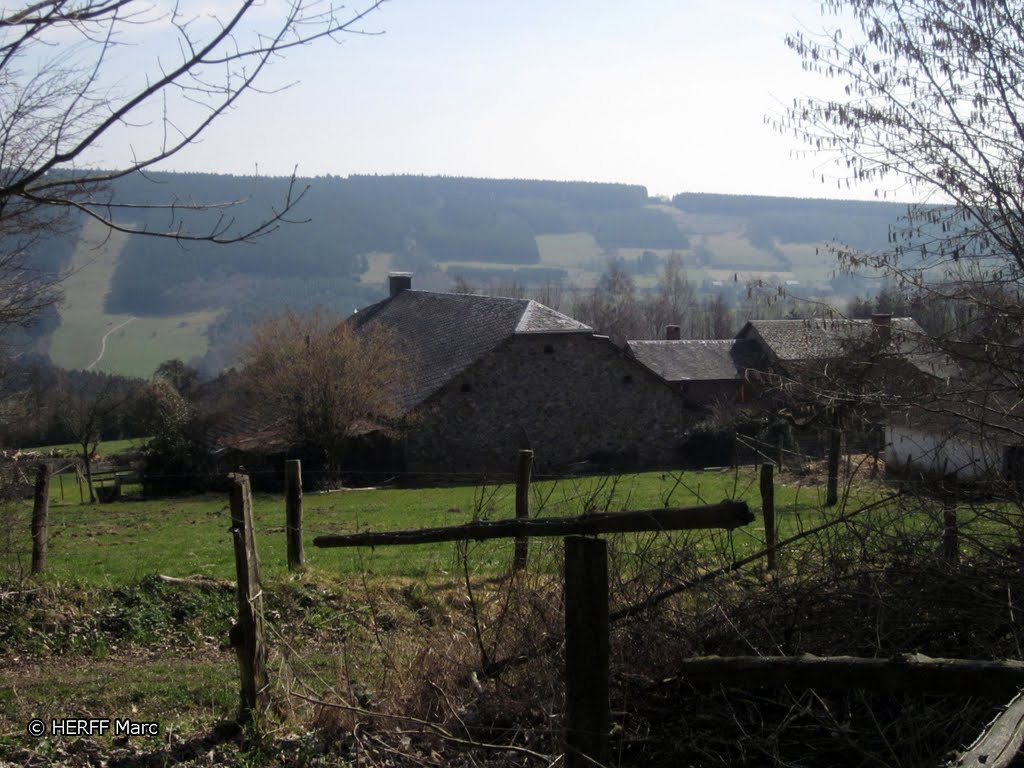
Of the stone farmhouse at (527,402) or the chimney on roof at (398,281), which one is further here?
the chimney on roof at (398,281)

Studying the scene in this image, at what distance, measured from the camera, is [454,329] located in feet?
139

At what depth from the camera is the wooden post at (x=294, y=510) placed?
11.4 meters

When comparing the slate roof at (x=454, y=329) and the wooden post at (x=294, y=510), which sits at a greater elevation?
the slate roof at (x=454, y=329)

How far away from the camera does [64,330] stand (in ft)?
332

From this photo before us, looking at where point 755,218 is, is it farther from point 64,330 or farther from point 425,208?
point 64,330

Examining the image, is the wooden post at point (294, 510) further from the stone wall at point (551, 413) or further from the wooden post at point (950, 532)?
the stone wall at point (551, 413)

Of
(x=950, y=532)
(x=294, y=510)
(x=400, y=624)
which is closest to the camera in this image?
(x=950, y=532)

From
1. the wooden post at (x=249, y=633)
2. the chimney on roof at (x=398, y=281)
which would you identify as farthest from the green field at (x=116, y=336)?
the wooden post at (x=249, y=633)

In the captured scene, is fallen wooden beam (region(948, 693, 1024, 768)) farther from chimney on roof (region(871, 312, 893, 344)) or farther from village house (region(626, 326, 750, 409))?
village house (region(626, 326, 750, 409))

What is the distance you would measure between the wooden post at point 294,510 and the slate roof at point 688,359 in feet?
124

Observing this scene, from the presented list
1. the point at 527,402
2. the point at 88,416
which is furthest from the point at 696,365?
the point at 88,416

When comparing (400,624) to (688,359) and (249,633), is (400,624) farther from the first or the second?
(688,359)

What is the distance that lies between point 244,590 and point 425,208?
5599 inches

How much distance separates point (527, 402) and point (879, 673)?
1366 inches
